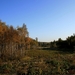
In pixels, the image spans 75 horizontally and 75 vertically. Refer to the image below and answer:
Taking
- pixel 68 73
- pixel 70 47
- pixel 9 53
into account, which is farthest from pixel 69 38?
pixel 68 73

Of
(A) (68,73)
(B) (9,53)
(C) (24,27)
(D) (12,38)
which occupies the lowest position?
(A) (68,73)

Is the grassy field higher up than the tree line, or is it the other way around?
the tree line

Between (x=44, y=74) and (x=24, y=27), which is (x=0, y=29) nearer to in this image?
(x=24, y=27)

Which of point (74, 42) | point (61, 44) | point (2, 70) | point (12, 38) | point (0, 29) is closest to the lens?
point (2, 70)

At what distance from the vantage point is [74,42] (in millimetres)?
42875

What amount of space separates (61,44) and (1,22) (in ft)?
90.1

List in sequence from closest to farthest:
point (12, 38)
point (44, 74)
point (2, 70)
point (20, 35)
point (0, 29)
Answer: point (44, 74)
point (2, 70)
point (0, 29)
point (12, 38)
point (20, 35)

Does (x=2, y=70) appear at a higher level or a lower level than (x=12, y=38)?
lower

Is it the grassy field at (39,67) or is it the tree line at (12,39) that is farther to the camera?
the tree line at (12,39)

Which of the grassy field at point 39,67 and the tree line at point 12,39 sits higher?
the tree line at point 12,39

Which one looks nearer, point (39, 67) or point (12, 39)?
point (39, 67)

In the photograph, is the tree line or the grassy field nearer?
the grassy field

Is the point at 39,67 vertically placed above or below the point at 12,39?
below

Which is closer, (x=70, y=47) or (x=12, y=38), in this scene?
(x=12, y=38)
